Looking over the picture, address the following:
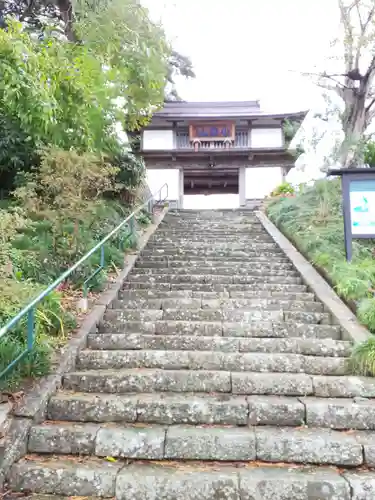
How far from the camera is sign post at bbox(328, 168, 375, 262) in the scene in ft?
18.6

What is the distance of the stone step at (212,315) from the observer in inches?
178

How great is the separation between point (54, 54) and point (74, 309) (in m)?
2.64

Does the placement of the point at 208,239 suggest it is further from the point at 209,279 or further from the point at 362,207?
the point at 362,207

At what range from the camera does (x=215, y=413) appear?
295 centimetres

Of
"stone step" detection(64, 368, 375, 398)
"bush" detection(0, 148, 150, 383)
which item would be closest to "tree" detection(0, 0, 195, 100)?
"bush" detection(0, 148, 150, 383)

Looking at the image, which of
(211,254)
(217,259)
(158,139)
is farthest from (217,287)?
(158,139)

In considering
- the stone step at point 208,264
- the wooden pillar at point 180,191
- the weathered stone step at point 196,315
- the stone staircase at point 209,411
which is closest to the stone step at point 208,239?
the stone step at point 208,264

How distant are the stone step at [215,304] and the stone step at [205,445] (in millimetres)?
2149

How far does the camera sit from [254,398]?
3125 mm

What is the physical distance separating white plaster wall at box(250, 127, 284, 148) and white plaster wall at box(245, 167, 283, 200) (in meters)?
1.21

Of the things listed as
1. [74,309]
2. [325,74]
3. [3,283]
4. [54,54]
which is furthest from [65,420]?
[325,74]

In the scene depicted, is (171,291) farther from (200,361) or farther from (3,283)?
(3,283)

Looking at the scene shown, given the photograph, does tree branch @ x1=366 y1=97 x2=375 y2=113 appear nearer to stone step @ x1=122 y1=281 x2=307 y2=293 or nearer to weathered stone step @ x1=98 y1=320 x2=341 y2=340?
stone step @ x1=122 y1=281 x2=307 y2=293

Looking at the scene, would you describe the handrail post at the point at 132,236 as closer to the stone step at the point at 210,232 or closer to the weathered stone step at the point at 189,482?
the stone step at the point at 210,232
